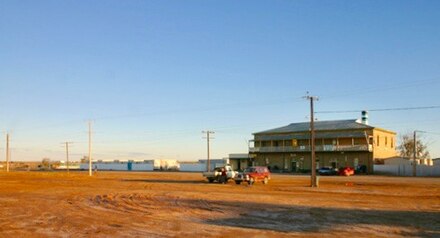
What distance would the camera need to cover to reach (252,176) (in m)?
49.2

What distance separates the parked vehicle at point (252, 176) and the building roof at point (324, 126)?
4516 cm

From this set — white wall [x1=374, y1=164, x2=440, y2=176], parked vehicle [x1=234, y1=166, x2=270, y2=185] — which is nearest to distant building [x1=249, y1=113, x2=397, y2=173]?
white wall [x1=374, y1=164, x2=440, y2=176]

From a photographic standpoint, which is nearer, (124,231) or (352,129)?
(124,231)

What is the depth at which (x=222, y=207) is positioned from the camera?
78.3 feet

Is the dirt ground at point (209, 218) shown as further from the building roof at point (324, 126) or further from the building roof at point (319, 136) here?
the building roof at point (324, 126)

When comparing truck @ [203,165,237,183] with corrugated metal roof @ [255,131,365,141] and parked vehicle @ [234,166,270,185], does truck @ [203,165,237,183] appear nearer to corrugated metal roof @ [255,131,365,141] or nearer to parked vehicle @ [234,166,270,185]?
parked vehicle @ [234,166,270,185]

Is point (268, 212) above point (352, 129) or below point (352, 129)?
below

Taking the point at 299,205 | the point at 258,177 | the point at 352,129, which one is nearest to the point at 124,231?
the point at 299,205

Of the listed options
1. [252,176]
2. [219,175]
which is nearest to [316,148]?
[219,175]

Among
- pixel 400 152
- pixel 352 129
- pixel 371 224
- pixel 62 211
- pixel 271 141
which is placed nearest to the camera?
pixel 371 224

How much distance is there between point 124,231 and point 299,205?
11842mm

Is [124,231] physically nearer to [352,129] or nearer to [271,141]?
[352,129]

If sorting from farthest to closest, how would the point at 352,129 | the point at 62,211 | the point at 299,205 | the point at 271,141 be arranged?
the point at 271,141 → the point at 352,129 → the point at 299,205 → the point at 62,211

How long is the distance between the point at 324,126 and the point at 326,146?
22.7 feet
